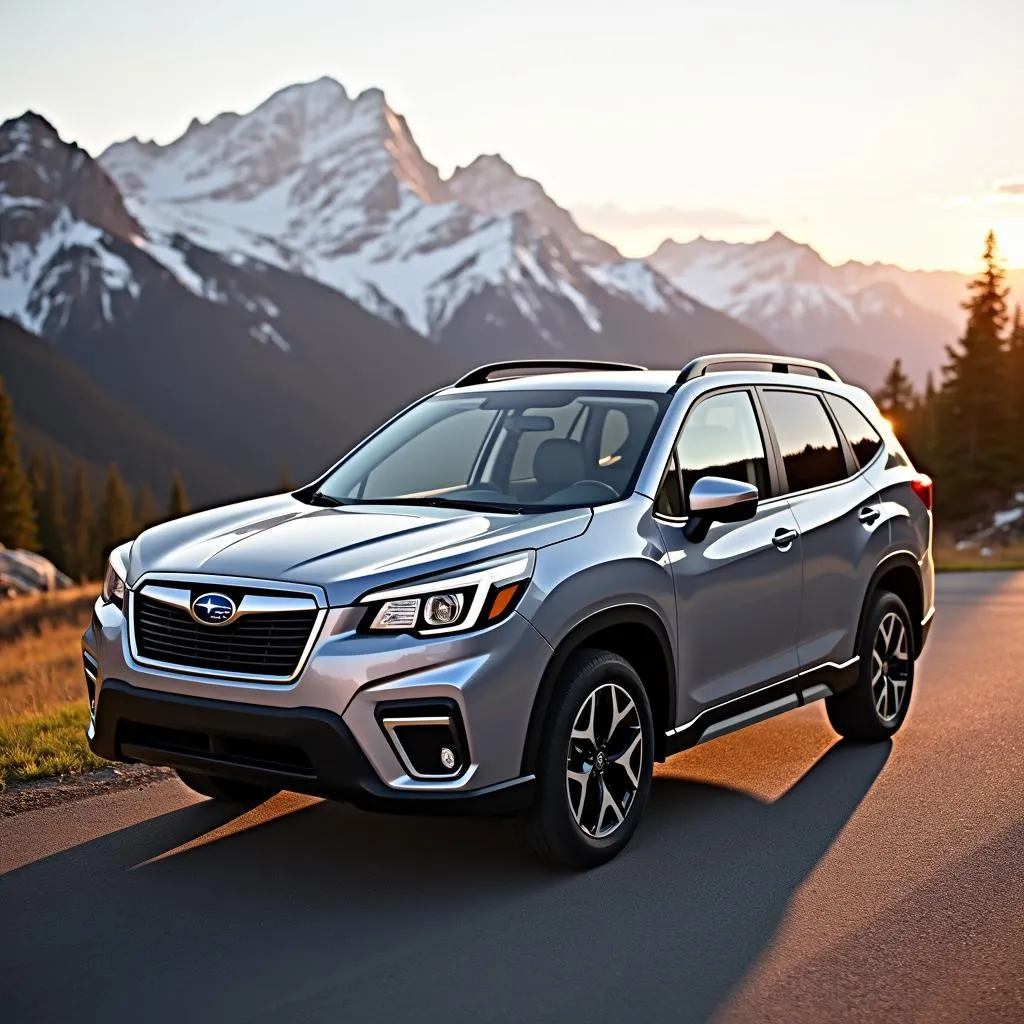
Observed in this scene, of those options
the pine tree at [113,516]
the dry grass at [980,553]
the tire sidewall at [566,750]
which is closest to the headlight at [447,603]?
the tire sidewall at [566,750]

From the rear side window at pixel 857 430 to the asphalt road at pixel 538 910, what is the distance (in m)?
1.61

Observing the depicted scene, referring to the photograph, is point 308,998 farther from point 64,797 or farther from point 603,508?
point 64,797

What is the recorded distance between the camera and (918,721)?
812 centimetres

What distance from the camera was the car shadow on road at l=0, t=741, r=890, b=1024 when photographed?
13.3ft

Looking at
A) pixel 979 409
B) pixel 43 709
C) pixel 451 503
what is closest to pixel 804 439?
pixel 451 503

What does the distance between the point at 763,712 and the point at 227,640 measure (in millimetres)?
2538

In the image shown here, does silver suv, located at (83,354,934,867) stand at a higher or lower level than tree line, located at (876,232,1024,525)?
higher

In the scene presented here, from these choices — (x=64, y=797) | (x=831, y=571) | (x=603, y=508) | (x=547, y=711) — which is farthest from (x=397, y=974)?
(x=831, y=571)

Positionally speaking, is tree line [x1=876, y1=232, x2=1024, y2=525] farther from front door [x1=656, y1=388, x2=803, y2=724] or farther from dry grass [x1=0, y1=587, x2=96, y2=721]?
front door [x1=656, y1=388, x2=803, y2=724]

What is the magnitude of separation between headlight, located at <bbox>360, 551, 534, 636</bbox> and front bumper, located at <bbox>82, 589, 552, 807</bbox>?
0.05m

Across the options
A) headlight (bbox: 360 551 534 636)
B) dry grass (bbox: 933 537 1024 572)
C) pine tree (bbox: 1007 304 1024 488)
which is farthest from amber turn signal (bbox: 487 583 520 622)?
pine tree (bbox: 1007 304 1024 488)

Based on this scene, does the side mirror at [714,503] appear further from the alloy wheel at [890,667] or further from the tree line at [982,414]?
the tree line at [982,414]

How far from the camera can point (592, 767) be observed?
5.20 metres

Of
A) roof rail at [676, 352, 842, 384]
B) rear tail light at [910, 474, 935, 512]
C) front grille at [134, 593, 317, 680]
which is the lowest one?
rear tail light at [910, 474, 935, 512]
